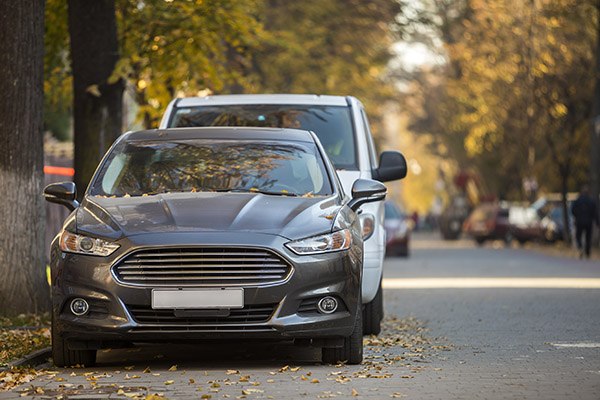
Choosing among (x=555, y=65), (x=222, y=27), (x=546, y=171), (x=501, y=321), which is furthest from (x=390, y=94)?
(x=501, y=321)

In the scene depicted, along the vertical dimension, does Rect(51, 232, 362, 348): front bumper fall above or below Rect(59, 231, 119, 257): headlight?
below

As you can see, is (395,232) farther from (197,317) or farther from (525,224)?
(197,317)

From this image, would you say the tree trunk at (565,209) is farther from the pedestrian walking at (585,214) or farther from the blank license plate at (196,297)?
the blank license plate at (196,297)

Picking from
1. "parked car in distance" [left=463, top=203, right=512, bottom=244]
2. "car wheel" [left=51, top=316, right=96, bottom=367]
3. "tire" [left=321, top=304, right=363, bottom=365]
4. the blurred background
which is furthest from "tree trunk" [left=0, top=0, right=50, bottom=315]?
"parked car in distance" [left=463, top=203, right=512, bottom=244]

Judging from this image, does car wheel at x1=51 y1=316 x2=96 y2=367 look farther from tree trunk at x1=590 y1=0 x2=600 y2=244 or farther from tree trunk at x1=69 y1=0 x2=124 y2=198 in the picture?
tree trunk at x1=590 y1=0 x2=600 y2=244

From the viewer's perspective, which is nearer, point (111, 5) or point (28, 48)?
point (28, 48)

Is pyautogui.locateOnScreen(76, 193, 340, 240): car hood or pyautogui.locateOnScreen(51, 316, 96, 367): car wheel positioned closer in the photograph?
pyautogui.locateOnScreen(76, 193, 340, 240): car hood

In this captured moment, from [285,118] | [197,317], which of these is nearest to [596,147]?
[285,118]

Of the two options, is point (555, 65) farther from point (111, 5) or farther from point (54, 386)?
point (54, 386)

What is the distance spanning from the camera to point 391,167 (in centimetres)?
1431

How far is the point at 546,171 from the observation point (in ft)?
195

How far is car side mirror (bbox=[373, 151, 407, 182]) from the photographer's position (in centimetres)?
1433

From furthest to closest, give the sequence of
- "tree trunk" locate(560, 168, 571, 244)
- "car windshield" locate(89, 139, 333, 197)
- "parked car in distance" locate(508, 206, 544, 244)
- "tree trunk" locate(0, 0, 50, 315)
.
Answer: "parked car in distance" locate(508, 206, 544, 244) < "tree trunk" locate(560, 168, 571, 244) < "tree trunk" locate(0, 0, 50, 315) < "car windshield" locate(89, 139, 333, 197)

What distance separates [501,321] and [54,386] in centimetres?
696
